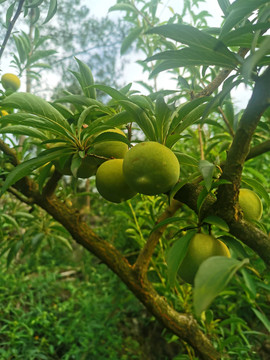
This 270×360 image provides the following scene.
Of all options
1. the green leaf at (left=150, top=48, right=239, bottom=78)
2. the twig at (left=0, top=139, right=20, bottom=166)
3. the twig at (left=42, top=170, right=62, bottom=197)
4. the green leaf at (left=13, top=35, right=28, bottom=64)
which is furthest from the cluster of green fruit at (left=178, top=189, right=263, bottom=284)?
the green leaf at (left=13, top=35, right=28, bottom=64)

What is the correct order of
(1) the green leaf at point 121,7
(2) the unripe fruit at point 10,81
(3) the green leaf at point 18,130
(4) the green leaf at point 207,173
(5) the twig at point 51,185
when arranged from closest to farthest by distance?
(4) the green leaf at point 207,173 < (3) the green leaf at point 18,130 < (5) the twig at point 51,185 < (2) the unripe fruit at point 10,81 < (1) the green leaf at point 121,7

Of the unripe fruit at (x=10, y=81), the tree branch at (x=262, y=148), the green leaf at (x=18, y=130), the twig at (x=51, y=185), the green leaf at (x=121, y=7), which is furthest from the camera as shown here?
the green leaf at (x=121, y=7)

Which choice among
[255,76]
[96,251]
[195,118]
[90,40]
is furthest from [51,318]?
[90,40]

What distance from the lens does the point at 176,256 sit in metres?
0.36

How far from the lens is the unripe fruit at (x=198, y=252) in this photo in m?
0.38

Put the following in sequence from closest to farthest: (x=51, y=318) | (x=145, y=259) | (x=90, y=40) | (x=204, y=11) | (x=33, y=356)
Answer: (x=145, y=259) < (x=204, y=11) < (x=33, y=356) < (x=51, y=318) < (x=90, y=40)

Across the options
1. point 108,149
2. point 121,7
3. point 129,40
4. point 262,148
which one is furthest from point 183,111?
point 121,7

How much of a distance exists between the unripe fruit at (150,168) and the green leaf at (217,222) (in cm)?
7

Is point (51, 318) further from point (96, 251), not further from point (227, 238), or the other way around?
point (227, 238)

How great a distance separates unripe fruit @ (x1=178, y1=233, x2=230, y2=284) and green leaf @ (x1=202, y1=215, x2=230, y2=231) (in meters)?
0.03

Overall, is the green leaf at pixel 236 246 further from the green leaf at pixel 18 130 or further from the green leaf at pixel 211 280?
the green leaf at pixel 18 130

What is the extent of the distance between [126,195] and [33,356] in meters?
1.41

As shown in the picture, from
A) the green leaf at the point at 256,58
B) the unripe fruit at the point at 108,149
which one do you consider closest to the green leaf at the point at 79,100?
the unripe fruit at the point at 108,149

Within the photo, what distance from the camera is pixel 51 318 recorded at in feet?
5.78
